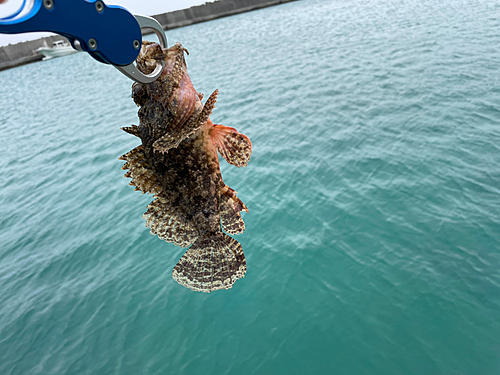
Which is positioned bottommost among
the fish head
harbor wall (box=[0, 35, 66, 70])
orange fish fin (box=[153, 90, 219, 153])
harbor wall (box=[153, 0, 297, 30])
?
harbor wall (box=[153, 0, 297, 30])

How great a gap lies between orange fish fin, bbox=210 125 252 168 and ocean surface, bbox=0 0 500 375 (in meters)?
5.60

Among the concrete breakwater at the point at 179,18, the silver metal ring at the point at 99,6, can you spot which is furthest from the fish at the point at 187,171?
the concrete breakwater at the point at 179,18

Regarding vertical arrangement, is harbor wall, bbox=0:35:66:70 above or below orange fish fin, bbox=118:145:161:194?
below

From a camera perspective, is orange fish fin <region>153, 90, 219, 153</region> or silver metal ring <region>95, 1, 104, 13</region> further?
orange fish fin <region>153, 90, 219, 153</region>

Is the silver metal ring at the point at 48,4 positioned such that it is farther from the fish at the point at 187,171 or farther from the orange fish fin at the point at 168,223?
the orange fish fin at the point at 168,223

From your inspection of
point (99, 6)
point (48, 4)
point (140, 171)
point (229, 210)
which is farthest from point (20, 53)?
point (48, 4)

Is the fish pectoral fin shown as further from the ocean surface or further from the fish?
the ocean surface

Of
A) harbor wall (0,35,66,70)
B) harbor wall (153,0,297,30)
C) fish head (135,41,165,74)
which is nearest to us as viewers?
fish head (135,41,165,74)

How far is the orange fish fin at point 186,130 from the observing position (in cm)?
264

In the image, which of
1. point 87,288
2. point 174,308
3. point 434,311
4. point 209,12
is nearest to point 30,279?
point 87,288

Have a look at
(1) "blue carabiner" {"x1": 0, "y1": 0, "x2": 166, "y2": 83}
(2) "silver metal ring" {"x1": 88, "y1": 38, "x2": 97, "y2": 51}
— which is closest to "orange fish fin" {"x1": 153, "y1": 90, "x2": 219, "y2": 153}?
(1) "blue carabiner" {"x1": 0, "y1": 0, "x2": 166, "y2": 83}

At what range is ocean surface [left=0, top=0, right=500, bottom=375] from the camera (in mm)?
7016

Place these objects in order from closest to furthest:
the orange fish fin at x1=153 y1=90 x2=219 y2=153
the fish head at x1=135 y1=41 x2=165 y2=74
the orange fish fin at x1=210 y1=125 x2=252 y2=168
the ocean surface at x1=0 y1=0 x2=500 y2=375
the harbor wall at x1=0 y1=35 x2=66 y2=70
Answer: the fish head at x1=135 y1=41 x2=165 y2=74 < the orange fish fin at x1=153 y1=90 x2=219 y2=153 < the orange fish fin at x1=210 y1=125 x2=252 y2=168 < the ocean surface at x1=0 y1=0 x2=500 y2=375 < the harbor wall at x1=0 y1=35 x2=66 y2=70

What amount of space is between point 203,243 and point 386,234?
6.84m
